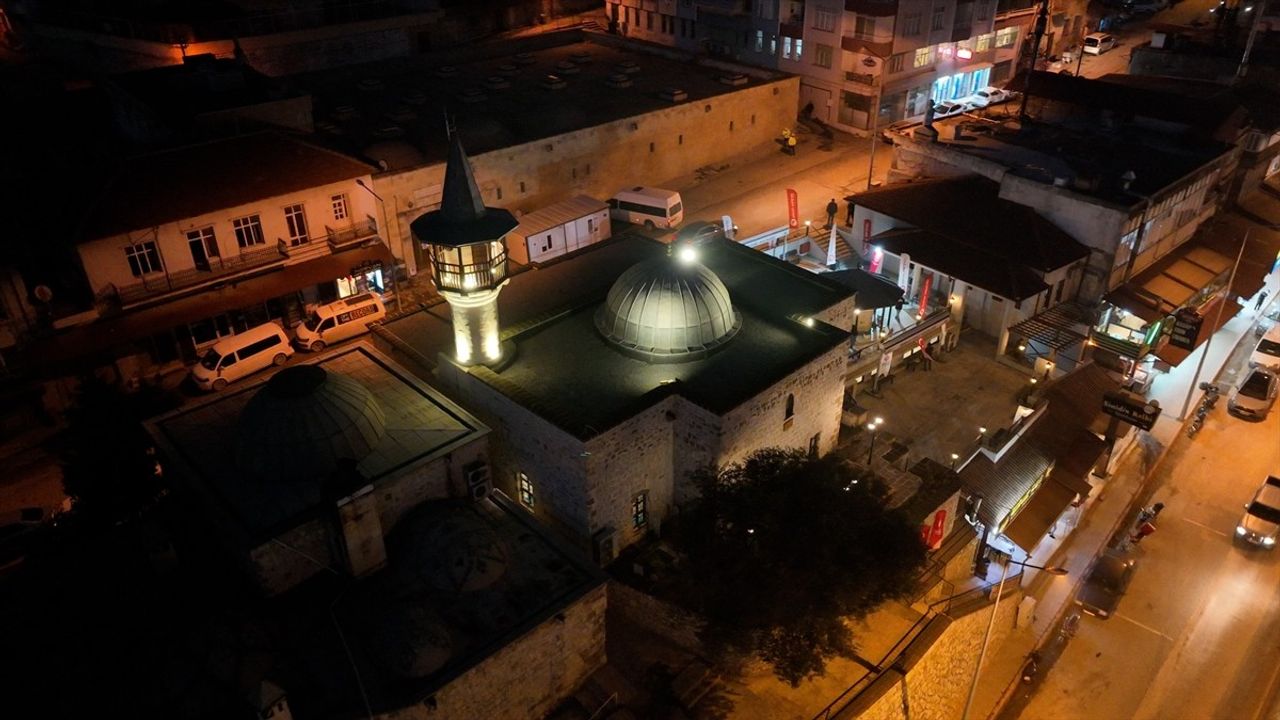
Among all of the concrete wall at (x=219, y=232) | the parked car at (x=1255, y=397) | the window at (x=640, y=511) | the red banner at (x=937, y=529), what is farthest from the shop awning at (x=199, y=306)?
the parked car at (x=1255, y=397)

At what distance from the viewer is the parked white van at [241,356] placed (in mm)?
39125

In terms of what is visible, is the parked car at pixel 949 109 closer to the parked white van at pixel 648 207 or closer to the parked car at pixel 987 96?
the parked car at pixel 987 96

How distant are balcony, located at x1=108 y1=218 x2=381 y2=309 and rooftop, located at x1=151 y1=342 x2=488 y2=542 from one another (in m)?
12.0

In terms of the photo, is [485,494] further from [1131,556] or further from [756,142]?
[756,142]

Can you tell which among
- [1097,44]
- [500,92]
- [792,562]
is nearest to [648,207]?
[500,92]

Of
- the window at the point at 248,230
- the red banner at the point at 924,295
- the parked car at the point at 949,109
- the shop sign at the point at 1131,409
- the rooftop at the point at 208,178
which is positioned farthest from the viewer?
the parked car at the point at 949,109

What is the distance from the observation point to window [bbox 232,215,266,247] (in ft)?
133

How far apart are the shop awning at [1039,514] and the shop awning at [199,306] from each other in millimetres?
32041

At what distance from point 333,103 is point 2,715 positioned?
1829 inches

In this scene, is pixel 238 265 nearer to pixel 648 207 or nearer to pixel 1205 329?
pixel 648 207

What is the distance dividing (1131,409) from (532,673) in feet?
91.1

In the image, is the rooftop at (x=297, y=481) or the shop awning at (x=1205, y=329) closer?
the rooftop at (x=297, y=481)

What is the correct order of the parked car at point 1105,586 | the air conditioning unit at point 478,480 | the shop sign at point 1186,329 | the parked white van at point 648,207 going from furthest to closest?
the parked white van at point 648,207
the shop sign at point 1186,329
the parked car at point 1105,586
the air conditioning unit at point 478,480

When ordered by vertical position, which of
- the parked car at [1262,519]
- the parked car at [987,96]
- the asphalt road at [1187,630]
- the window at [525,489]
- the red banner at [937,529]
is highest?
the parked car at [987,96]
